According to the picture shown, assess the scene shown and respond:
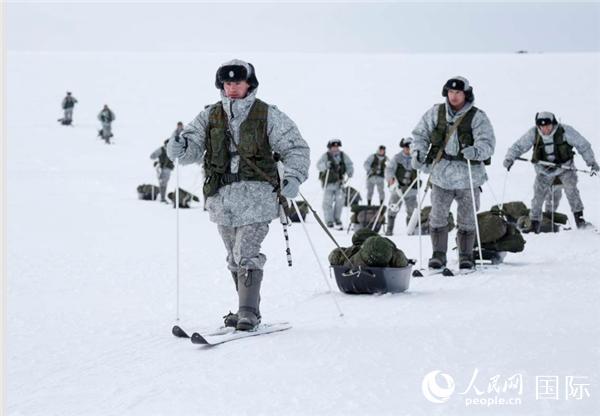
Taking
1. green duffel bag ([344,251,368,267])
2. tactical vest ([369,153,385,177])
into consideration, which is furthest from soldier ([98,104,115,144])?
green duffel bag ([344,251,368,267])

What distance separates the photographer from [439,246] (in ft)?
29.3

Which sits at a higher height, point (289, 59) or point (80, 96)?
point (289, 59)

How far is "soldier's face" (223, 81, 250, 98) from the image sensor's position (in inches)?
220

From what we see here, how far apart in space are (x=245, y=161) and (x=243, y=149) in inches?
3.0

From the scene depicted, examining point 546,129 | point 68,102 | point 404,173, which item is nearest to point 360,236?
point 546,129

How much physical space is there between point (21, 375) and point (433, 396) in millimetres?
2377

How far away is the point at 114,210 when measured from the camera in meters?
18.1

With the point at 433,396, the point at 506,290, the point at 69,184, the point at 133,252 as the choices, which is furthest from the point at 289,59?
the point at 433,396

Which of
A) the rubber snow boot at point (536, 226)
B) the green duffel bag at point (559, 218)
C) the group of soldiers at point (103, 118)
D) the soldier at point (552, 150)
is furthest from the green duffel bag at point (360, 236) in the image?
the group of soldiers at point (103, 118)

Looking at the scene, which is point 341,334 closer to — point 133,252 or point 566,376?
point 566,376

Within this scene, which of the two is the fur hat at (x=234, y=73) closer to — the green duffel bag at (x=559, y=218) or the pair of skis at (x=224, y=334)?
the pair of skis at (x=224, y=334)

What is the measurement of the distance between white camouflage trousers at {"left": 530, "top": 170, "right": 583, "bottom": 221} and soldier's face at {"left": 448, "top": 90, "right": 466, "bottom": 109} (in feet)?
12.8

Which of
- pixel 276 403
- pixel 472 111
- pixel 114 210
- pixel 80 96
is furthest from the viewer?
pixel 80 96

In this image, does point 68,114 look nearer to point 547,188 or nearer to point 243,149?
point 547,188
